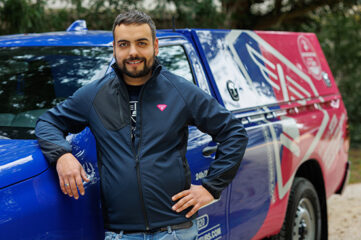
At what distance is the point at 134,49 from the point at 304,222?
3079 mm

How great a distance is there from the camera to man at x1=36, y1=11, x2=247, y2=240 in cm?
252

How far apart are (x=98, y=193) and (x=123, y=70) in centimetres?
59

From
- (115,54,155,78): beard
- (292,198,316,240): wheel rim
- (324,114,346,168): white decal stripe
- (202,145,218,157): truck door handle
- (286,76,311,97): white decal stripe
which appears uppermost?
(115,54,155,78): beard

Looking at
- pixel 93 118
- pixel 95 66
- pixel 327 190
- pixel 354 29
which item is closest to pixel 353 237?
pixel 327 190

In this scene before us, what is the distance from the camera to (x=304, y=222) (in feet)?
16.7

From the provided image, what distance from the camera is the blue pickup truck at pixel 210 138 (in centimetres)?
248

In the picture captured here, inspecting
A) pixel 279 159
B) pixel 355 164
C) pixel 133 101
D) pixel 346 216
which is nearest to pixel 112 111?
pixel 133 101

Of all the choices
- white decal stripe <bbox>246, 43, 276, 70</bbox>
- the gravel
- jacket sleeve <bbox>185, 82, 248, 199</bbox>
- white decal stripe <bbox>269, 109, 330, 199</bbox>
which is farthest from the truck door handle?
the gravel

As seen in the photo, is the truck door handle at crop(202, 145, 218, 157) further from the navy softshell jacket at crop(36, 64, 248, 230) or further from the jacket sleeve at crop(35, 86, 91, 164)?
the jacket sleeve at crop(35, 86, 91, 164)

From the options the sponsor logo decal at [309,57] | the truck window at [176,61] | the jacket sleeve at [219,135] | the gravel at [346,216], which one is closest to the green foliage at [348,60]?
the gravel at [346,216]

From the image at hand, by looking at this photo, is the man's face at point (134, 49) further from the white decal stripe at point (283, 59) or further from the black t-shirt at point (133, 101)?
the white decal stripe at point (283, 59)

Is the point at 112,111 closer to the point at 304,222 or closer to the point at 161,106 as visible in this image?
the point at 161,106

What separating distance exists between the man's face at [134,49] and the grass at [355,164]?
8.10m

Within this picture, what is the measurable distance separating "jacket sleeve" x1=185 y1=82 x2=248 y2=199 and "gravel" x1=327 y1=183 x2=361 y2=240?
4.06m
